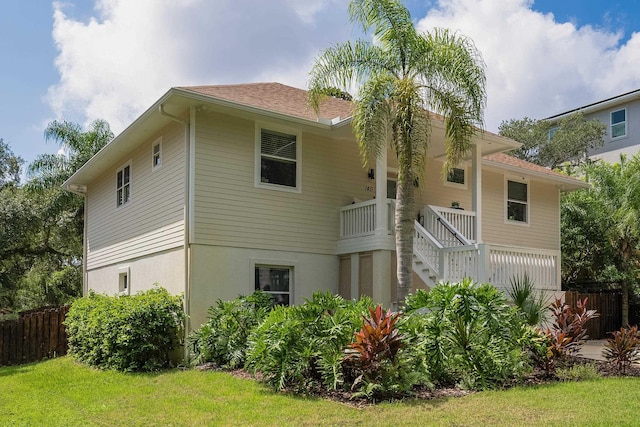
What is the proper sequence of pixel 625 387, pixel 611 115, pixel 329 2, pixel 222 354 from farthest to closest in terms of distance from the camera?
1. pixel 611 115
2. pixel 329 2
3. pixel 222 354
4. pixel 625 387

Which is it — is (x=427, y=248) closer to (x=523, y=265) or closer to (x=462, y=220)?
(x=462, y=220)

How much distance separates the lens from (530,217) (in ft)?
61.3

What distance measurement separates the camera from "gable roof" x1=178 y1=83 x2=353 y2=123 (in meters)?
12.9

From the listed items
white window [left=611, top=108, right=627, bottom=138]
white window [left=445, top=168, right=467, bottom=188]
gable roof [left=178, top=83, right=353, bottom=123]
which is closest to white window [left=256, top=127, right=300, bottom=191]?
gable roof [left=178, top=83, right=353, bottom=123]

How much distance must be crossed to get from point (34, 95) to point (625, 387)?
49.0 feet

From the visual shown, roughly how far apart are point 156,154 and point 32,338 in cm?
528

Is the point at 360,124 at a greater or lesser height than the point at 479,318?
greater

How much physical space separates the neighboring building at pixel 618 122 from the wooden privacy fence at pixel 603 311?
34.3 ft

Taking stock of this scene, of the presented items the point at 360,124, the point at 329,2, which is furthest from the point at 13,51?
the point at 360,124

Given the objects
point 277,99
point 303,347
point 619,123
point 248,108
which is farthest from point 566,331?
point 619,123

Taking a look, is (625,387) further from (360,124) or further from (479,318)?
(360,124)

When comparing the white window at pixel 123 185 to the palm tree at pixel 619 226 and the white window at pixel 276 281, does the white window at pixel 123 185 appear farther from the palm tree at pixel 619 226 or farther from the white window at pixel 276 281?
the palm tree at pixel 619 226

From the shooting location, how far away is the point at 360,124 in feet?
37.6

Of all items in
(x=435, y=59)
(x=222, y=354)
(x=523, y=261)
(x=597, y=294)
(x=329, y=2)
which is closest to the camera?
(x=222, y=354)
